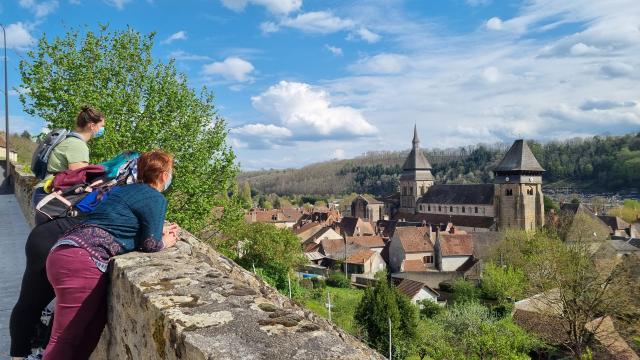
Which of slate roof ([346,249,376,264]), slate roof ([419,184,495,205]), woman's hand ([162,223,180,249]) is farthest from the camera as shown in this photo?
slate roof ([419,184,495,205])

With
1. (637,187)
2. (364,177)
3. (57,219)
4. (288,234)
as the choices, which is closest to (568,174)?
(637,187)

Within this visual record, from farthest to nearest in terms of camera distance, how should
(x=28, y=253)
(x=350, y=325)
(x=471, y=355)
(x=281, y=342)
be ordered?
(x=350, y=325), (x=471, y=355), (x=28, y=253), (x=281, y=342)

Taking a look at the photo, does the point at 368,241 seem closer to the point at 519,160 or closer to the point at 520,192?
the point at 520,192

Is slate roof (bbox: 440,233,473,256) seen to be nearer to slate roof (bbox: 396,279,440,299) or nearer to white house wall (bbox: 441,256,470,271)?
white house wall (bbox: 441,256,470,271)

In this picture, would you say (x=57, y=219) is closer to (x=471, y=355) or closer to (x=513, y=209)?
(x=471, y=355)

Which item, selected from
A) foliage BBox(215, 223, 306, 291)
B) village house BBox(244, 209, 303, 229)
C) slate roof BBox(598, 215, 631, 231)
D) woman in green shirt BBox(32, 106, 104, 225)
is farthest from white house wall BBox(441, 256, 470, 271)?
woman in green shirt BBox(32, 106, 104, 225)

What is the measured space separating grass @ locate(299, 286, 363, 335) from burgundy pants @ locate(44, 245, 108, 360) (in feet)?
77.1

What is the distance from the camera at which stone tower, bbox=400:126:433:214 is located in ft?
286

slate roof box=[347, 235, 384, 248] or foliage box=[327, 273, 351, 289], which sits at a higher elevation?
slate roof box=[347, 235, 384, 248]

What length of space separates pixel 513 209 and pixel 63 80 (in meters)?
58.9

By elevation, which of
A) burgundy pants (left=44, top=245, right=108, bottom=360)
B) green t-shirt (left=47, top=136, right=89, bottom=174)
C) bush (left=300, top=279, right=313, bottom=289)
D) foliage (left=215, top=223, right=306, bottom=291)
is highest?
green t-shirt (left=47, top=136, right=89, bottom=174)

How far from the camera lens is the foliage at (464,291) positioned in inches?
1492

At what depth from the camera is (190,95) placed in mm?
18469

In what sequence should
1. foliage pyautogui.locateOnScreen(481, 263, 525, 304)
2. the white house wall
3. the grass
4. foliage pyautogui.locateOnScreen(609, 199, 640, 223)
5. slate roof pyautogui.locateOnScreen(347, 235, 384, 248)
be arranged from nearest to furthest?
the grass, foliage pyautogui.locateOnScreen(481, 263, 525, 304), the white house wall, slate roof pyautogui.locateOnScreen(347, 235, 384, 248), foliage pyautogui.locateOnScreen(609, 199, 640, 223)
